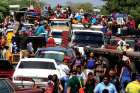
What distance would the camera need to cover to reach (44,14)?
7250 centimetres

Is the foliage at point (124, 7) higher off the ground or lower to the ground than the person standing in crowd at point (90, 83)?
lower

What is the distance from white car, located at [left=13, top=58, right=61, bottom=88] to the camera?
2580 centimetres

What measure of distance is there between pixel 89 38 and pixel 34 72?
49.3ft

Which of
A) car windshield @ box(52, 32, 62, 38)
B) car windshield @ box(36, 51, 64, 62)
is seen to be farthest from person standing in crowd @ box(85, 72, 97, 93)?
car windshield @ box(52, 32, 62, 38)

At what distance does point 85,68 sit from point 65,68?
1964 millimetres

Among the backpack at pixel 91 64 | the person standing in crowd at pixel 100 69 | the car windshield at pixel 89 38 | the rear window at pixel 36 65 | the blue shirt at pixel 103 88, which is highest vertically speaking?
the blue shirt at pixel 103 88

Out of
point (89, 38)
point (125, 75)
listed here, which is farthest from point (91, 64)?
point (89, 38)

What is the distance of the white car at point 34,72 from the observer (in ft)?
84.6

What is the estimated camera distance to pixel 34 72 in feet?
87.2

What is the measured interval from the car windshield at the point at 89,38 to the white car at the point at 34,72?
44.5ft

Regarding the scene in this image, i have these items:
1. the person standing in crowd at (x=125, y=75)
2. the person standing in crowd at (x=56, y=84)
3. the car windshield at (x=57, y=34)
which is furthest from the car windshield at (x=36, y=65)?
the car windshield at (x=57, y=34)

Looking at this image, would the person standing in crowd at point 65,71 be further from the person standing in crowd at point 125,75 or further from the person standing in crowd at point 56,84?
the person standing in crowd at point 125,75

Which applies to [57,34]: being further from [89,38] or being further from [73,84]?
[73,84]

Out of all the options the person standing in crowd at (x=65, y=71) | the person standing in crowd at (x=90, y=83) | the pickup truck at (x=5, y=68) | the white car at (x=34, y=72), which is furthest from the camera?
the pickup truck at (x=5, y=68)
